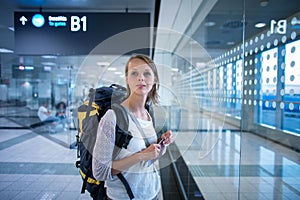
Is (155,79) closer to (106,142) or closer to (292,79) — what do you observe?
(106,142)

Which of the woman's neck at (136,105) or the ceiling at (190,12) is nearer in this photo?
the woman's neck at (136,105)

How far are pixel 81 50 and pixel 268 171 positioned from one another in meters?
3.17

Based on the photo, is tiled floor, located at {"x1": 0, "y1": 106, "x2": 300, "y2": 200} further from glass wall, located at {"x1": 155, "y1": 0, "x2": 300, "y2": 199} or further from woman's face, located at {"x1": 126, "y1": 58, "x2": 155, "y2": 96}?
woman's face, located at {"x1": 126, "y1": 58, "x2": 155, "y2": 96}

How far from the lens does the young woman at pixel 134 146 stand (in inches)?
35.4

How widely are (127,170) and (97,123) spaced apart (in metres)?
0.24

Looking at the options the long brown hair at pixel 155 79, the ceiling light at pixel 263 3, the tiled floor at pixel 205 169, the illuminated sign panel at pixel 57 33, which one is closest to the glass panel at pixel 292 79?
the tiled floor at pixel 205 169

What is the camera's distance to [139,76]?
925 millimetres

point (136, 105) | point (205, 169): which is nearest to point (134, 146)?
point (136, 105)

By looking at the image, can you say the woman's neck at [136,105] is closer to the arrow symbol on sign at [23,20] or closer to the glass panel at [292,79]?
the glass panel at [292,79]

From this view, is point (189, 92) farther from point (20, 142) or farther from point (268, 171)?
point (20, 142)

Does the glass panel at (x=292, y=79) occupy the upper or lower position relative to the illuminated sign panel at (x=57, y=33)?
lower

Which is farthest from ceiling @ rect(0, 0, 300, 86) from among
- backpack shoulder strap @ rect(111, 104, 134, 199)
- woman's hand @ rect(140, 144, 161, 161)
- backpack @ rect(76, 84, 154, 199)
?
woman's hand @ rect(140, 144, 161, 161)

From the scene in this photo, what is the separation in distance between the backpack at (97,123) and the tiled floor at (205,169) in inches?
31.1

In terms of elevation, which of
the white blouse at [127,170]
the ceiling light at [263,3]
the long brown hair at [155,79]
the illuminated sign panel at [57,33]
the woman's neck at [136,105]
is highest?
the ceiling light at [263,3]
